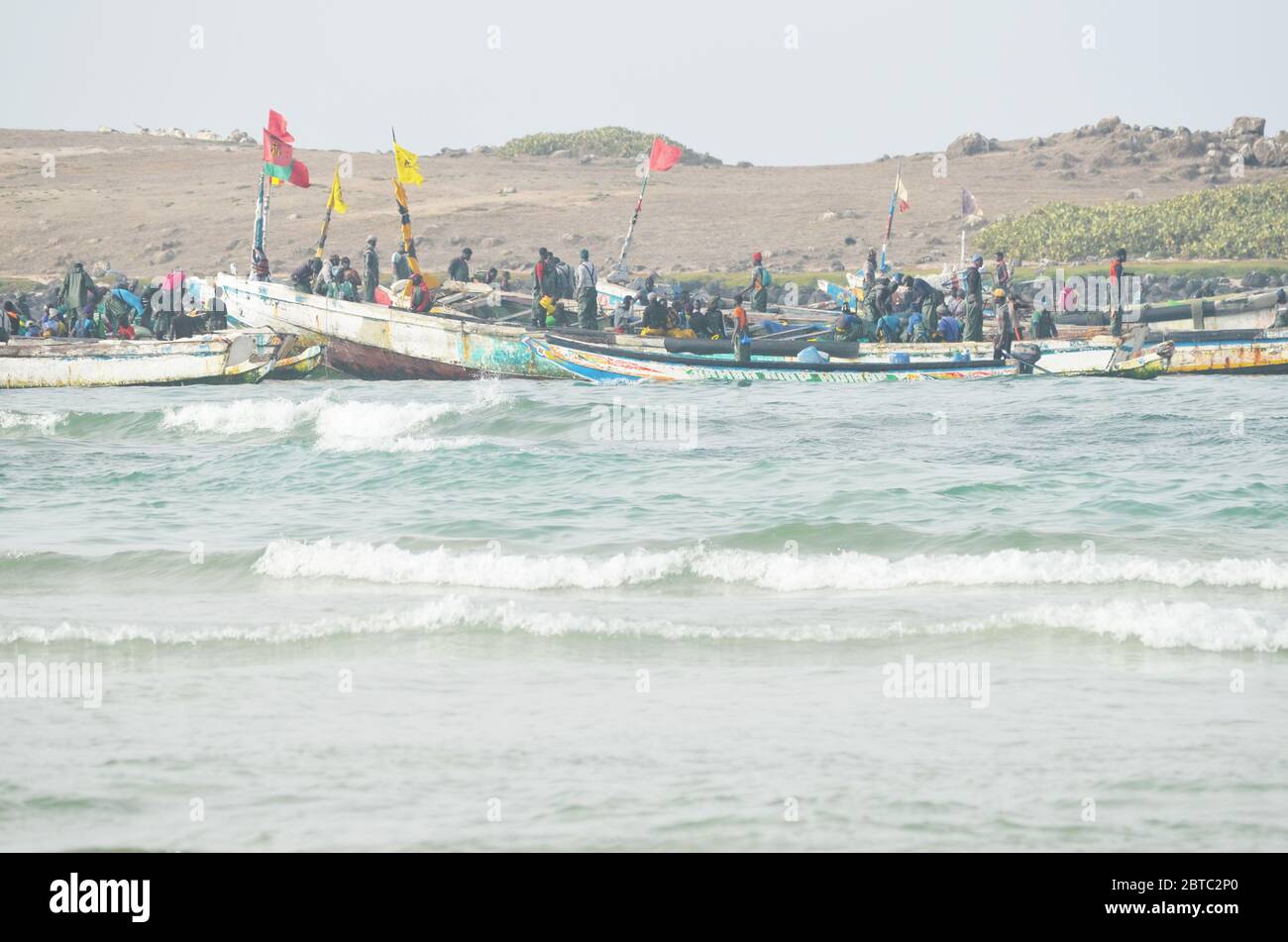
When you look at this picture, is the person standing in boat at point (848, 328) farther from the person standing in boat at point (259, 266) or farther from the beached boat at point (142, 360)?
the person standing in boat at point (259, 266)

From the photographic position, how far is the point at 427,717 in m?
8.15

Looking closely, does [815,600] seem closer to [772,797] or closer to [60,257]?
[772,797]

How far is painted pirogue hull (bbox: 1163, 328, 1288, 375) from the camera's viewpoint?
25766 millimetres

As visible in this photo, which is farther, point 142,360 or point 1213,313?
point 1213,313

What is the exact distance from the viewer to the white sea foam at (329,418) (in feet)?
68.7

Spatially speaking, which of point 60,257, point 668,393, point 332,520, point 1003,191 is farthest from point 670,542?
point 1003,191

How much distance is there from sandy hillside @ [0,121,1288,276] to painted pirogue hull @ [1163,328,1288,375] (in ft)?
61.3

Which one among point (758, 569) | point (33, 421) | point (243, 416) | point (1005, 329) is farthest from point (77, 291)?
point (758, 569)

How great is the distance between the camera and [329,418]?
21797 mm

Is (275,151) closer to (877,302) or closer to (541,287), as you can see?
(541,287)

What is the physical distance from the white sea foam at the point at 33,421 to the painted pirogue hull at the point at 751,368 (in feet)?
Answer: 25.5

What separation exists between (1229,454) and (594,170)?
4598cm

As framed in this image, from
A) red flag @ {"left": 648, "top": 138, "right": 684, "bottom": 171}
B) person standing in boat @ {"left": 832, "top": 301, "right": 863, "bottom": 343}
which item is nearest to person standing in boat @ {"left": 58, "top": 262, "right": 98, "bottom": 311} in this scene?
red flag @ {"left": 648, "top": 138, "right": 684, "bottom": 171}

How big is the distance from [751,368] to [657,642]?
15308mm
